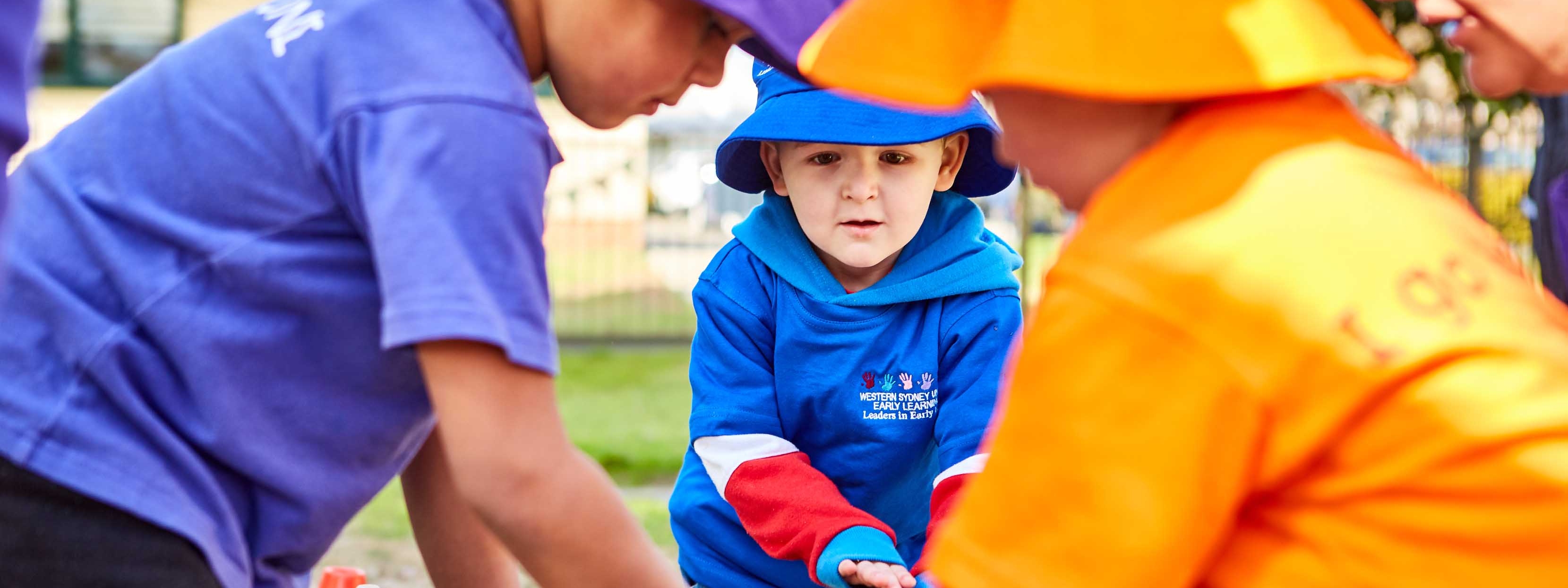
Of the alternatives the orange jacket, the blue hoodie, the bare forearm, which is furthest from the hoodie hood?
the orange jacket

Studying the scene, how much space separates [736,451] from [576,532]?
953mm

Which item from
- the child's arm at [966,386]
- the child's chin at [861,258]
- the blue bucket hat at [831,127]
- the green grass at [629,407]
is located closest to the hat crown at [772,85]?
the blue bucket hat at [831,127]

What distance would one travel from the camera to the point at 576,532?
4.22 feet

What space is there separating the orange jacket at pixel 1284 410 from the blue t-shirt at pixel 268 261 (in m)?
0.47

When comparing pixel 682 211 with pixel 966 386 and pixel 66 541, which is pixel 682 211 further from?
pixel 66 541

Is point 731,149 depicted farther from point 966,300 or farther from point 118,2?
point 118,2

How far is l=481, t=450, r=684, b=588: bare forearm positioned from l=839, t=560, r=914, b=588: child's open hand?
642mm

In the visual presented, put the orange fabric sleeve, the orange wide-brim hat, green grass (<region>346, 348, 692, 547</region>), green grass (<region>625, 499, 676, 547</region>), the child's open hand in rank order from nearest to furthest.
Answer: the orange fabric sleeve < the orange wide-brim hat < the child's open hand < green grass (<region>625, 499, 676, 547</region>) < green grass (<region>346, 348, 692, 547</region>)

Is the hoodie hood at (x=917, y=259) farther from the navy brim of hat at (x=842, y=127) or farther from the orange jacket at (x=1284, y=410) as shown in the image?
the orange jacket at (x=1284, y=410)

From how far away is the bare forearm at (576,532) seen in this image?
1.25 meters

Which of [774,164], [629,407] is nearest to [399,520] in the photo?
[629,407]

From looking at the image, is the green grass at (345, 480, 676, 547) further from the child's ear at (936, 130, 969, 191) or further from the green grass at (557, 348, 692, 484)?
the child's ear at (936, 130, 969, 191)

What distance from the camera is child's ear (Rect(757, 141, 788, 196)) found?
8.00ft

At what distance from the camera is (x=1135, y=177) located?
1135 millimetres
